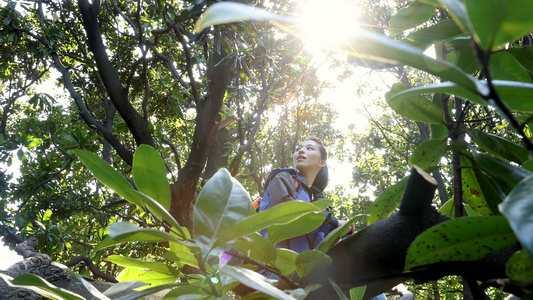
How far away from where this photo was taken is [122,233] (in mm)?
303

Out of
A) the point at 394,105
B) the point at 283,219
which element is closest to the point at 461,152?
the point at 394,105

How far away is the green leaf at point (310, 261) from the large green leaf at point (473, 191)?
0.22m

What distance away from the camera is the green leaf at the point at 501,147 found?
0.41 metres

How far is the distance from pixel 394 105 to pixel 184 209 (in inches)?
132

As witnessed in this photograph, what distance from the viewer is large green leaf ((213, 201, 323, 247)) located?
13.2 inches

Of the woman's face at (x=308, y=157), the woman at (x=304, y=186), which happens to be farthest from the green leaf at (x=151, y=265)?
the woman's face at (x=308, y=157)

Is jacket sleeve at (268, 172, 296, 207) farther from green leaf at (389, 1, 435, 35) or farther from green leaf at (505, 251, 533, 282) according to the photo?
green leaf at (505, 251, 533, 282)

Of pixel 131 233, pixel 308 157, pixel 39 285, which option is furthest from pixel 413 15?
pixel 308 157

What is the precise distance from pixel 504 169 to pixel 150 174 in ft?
1.19

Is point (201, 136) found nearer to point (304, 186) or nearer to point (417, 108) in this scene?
point (304, 186)

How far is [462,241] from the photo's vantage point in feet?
1.02

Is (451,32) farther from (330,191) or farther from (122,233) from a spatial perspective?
(330,191)

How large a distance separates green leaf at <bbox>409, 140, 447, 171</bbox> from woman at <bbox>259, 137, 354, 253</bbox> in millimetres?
1253

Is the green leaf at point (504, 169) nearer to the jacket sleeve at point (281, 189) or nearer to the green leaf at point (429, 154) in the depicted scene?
the green leaf at point (429, 154)
